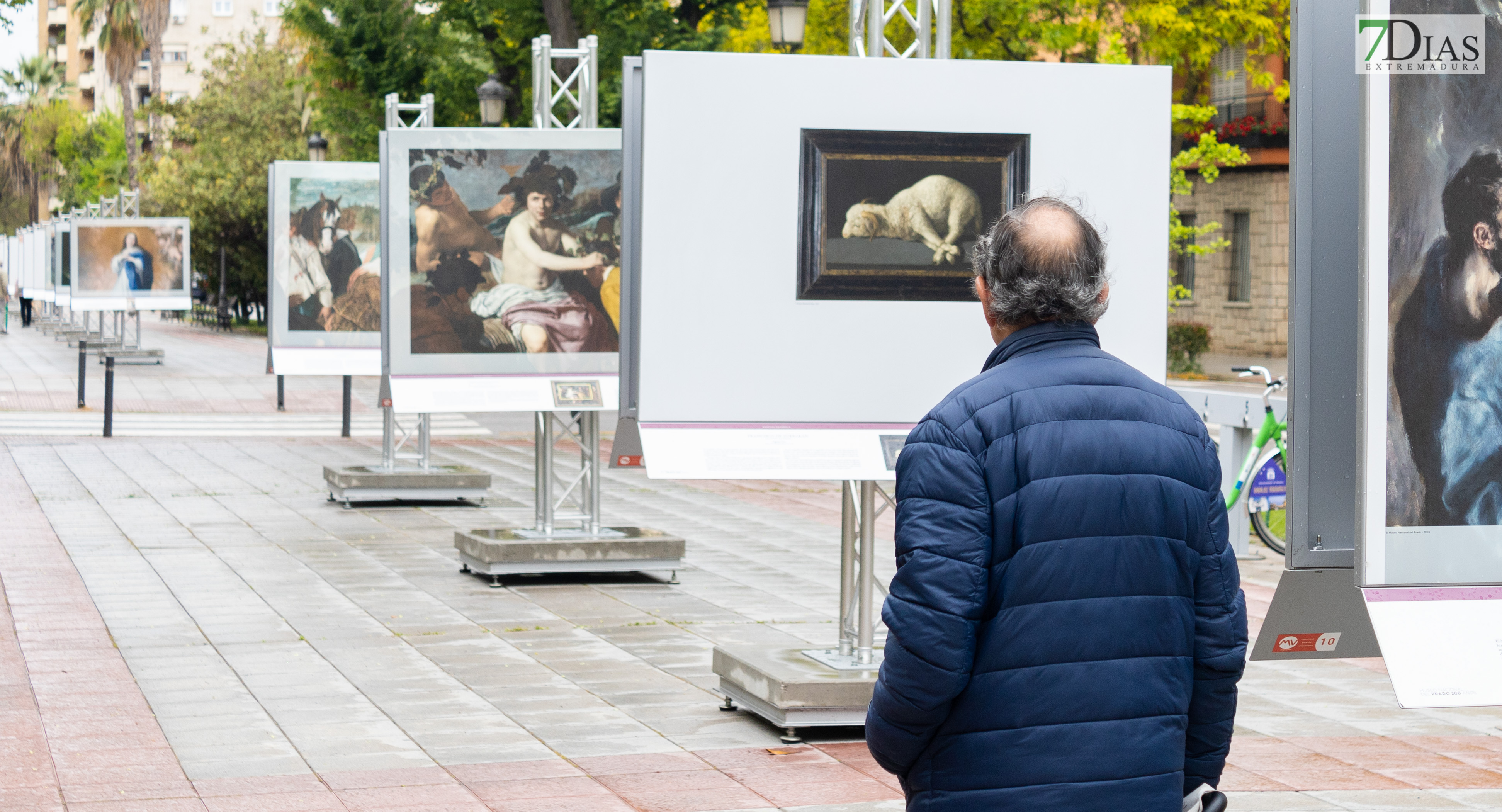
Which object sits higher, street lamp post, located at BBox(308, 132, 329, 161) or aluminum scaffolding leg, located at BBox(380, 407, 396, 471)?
street lamp post, located at BBox(308, 132, 329, 161)

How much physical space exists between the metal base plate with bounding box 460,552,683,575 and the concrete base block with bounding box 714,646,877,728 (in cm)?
349

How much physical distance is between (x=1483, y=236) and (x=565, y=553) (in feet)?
23.7

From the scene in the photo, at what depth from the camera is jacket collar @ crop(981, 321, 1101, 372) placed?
9.80ft

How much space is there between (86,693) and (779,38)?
28.6 feet

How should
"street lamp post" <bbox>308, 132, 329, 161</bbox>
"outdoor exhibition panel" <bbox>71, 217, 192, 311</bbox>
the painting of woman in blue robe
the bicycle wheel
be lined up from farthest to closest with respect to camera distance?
the painting of woman in blue robe → "outdoor exhibition panel" <bbox>71, 217, 192, 311</bbox> → "street lamp post" <bbox>308, 132, 329, 161</bbox> → the bicycle wheel

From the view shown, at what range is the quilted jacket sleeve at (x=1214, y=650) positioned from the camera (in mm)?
3088

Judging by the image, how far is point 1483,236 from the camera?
143 inches

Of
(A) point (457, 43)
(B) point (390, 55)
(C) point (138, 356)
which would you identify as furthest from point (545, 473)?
(C) point (138, 356)

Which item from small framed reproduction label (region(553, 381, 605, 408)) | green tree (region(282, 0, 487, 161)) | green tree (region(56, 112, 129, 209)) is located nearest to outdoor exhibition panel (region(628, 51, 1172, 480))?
small framed reproduction label (region(553, 381, 605, 408))

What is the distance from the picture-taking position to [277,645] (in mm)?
8227

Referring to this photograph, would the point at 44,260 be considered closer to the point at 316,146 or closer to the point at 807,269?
the point at 316,146

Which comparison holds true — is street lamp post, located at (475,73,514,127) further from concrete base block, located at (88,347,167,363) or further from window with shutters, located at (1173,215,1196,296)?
window with shutters, located at (1173,215,1196,296)

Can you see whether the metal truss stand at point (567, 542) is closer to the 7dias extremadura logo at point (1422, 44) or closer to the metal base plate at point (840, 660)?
the metal base plate at point (840, 660)

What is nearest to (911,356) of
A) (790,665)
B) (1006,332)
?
(790,665)
